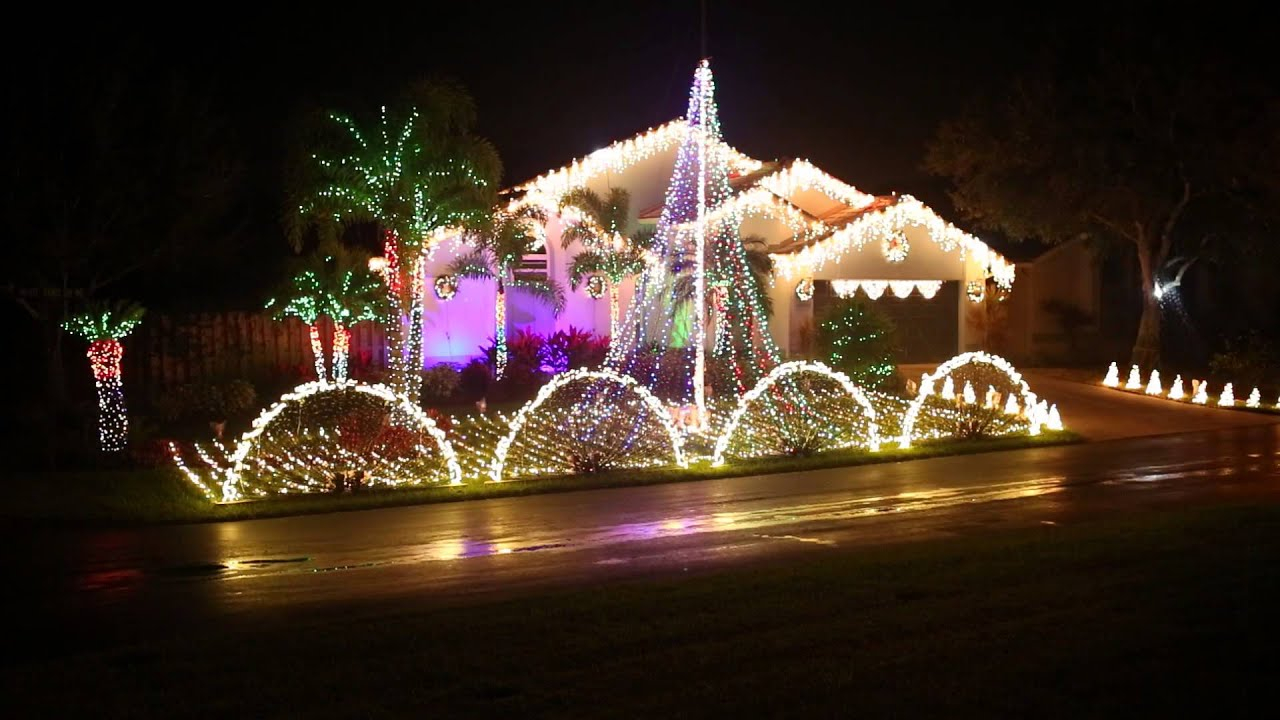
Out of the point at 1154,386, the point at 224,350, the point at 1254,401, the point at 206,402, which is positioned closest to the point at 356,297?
the point at 206,402

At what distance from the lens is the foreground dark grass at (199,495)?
1321 cm

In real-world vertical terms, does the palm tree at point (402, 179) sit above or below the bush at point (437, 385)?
above

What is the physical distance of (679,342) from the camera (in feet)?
77.0

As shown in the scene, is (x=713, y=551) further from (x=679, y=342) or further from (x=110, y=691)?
(x=679, y=342)

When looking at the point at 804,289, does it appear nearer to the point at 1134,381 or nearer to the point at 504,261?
the point at 1134,381

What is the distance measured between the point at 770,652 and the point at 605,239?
67.0ft

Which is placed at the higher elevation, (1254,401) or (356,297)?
(356,297)

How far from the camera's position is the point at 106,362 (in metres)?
16.8

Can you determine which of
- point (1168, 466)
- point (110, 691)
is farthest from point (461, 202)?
point (110, 691)

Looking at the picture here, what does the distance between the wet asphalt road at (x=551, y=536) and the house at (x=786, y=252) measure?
12402 millimetres

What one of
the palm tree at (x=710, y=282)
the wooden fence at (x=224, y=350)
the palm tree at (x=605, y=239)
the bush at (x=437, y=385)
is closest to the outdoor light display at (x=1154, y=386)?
the palm tree at (x=710, y=282)

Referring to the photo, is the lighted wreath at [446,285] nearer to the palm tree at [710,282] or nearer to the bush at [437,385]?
the bush at [437,385]

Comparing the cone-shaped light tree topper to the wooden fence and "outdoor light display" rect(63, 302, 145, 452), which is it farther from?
"outdoor light display" rect(63, 302, 145, 452)

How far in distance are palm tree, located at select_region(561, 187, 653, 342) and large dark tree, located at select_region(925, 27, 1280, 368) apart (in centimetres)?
1039
